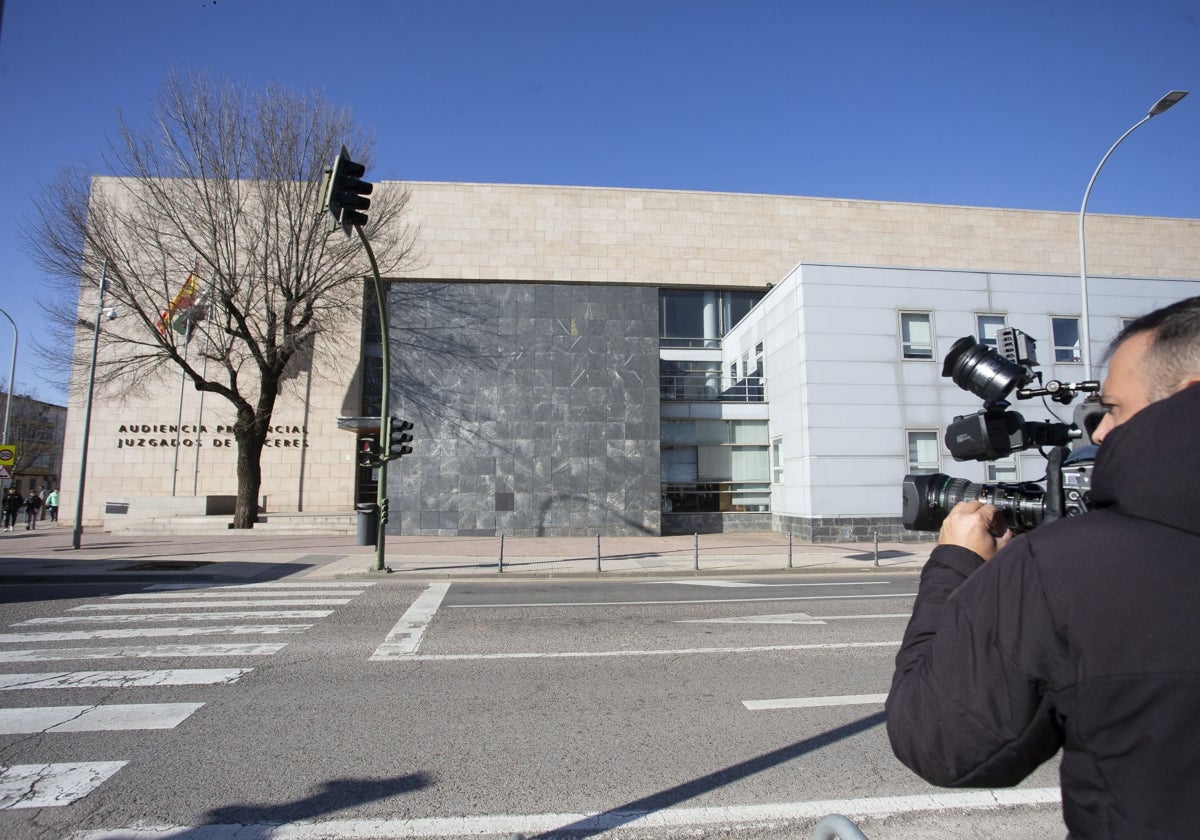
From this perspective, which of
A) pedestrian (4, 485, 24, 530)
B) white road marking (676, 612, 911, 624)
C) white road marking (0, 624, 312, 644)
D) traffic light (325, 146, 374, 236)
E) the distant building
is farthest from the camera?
the distant building

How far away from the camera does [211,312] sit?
21.1 metres

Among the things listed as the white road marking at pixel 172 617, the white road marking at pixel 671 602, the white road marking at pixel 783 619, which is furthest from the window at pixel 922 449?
the white road marking at pixel 172 617

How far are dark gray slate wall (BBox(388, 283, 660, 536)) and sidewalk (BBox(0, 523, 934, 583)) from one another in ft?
3.06

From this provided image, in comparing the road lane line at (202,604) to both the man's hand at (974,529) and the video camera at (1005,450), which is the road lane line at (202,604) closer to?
the video camera at (1005,450)

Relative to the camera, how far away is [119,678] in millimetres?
5785

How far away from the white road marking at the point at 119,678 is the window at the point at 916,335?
20.0m

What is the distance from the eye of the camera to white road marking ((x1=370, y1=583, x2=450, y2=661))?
22.2 ft

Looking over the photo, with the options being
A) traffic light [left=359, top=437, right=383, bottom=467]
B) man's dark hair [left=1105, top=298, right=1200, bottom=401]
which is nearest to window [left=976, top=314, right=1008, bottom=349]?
traffic light [left=359, top=437, right=383, bottom=467]

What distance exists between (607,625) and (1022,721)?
734 cm

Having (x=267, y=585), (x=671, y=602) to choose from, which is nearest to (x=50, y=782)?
(x=671, y=602)

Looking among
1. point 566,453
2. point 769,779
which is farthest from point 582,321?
point 769,779

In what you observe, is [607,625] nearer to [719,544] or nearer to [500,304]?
[719,544]

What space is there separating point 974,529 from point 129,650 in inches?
321

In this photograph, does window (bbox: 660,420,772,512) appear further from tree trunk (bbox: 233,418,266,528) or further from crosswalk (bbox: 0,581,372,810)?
crosswalk (bbox: 0,581,372,810)
